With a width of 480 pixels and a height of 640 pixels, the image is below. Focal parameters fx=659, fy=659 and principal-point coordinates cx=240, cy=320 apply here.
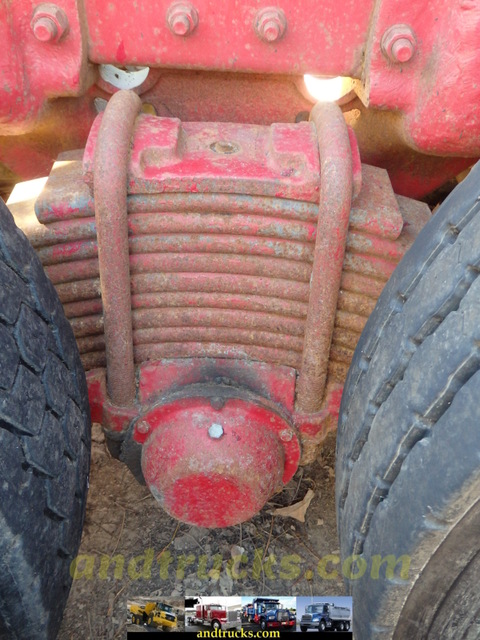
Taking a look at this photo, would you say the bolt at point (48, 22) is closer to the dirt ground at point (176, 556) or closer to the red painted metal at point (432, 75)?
the red painted metal at point (432, 75)

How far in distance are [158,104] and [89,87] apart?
5.5 inches

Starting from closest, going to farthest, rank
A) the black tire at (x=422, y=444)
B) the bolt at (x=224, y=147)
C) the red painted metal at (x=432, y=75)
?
the black tire at (x=422, y=444)
the red painted metal at (x=432, y=75)
the bolt at (x=224, y=147)

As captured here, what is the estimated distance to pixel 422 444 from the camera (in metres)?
0.81

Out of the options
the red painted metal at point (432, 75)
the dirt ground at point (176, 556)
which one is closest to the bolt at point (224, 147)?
the red painted metal at point (432, 75)

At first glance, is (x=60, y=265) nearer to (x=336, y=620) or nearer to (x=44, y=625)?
(x=44, y=625)

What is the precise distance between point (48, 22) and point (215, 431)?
0.75 metres

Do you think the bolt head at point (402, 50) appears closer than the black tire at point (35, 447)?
No

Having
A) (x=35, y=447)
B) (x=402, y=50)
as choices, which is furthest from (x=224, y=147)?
(x=35, y=447)

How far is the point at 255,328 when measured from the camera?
124cm

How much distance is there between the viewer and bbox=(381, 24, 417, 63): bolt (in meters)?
1.07

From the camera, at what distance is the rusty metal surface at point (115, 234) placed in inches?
41.8

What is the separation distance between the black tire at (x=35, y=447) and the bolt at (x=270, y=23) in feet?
1.66

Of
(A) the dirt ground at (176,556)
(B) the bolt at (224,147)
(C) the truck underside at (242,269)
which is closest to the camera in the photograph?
(C) the truck underside at (242,269)

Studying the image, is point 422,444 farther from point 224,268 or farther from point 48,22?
point 48,22
